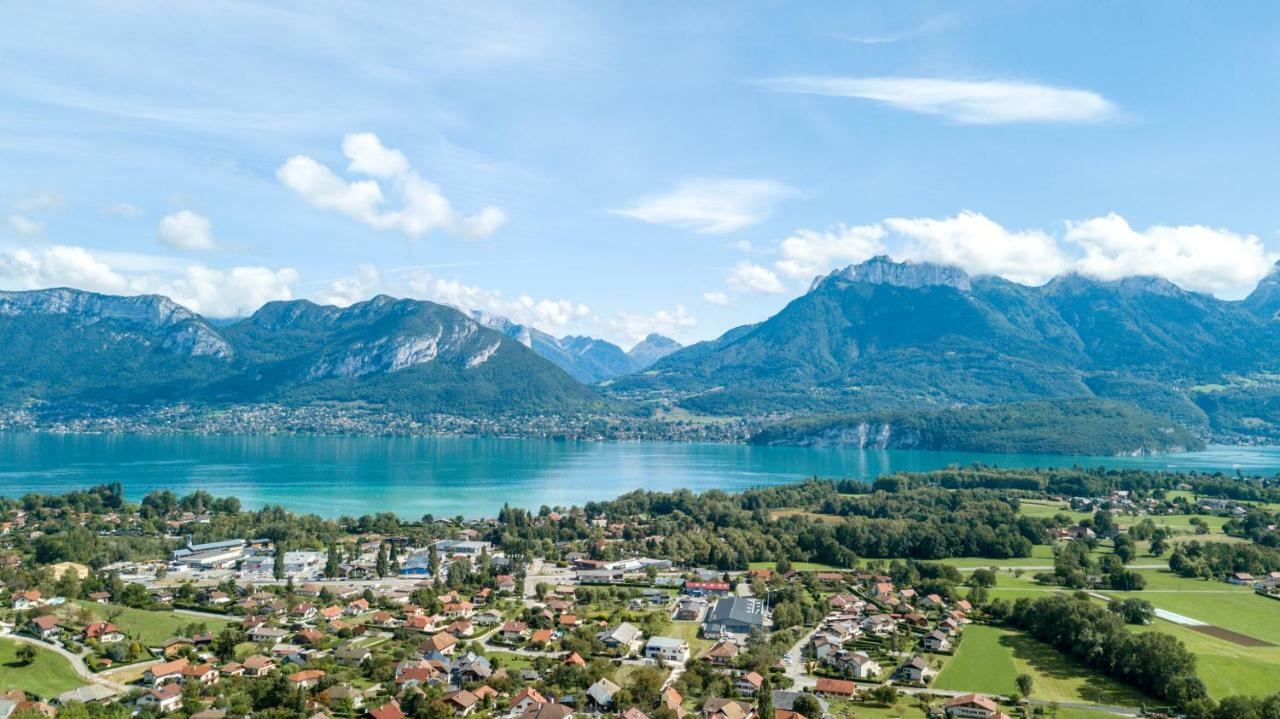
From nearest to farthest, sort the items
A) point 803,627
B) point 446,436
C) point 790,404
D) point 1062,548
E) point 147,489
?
1. point 803,627
2. point 1062,548
3. point 147,489
4. point 446,436
5. point 790,404

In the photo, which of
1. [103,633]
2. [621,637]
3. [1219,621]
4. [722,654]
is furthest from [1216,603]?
[103,633]

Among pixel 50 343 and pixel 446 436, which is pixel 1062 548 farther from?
pixel 50 343

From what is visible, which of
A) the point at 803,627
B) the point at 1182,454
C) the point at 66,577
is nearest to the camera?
the point at 803,627

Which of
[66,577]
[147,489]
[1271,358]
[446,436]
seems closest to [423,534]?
[66,577]

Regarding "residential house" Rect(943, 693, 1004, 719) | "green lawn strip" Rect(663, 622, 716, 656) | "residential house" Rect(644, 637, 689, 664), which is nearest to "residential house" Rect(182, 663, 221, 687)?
"residential house" Rect(644, 637, 689, 664)

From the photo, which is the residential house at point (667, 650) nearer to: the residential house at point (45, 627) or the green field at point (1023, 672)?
the green field at point (1023, 672)

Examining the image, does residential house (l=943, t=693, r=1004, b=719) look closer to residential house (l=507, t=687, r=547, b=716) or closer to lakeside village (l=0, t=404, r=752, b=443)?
residential house (l=507, t=687, r=547, b=716)

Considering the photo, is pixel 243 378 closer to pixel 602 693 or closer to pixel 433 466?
pixel 433 466
